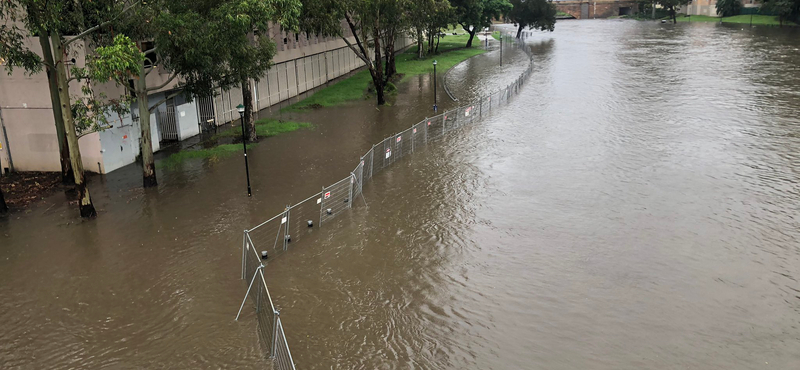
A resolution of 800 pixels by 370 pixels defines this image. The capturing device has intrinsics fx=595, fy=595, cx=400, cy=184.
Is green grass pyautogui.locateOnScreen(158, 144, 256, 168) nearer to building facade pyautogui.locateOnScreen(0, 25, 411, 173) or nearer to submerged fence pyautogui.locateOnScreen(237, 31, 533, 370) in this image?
building facade pyautogui.locateOnScreen(0, 25, 411, 173)

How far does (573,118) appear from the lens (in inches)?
1262

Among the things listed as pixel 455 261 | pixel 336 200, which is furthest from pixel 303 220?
pixel 455 261

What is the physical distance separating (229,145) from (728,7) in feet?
371

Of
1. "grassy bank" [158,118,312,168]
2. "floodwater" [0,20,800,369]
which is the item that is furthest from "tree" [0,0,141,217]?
"grassy bank" [158,118,312,168]

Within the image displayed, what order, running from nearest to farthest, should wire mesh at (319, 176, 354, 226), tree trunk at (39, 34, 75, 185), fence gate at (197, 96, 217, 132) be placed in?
wire mesh at (319, 176, 354, 226)
tree trunk at (39, 34, 75, 185)
fence gate at (197, 96, 217, 132)

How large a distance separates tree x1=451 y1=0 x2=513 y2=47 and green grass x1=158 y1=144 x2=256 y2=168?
131ft

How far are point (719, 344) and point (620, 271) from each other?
322 centimetres

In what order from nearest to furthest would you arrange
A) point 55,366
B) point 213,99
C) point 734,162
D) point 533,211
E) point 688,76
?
point 55,366 → point 533,211 → point 734,162 → point 213,99 → point 688,76

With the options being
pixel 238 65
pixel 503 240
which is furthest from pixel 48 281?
pixel 503 240

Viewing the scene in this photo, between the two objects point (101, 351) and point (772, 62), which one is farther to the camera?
point (772, 62)

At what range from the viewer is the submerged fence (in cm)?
1134

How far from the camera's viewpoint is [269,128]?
99.8ft

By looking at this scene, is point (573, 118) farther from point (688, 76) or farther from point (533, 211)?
point (688, 76)

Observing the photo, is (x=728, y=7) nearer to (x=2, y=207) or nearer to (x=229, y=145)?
(x=229, y=145)
